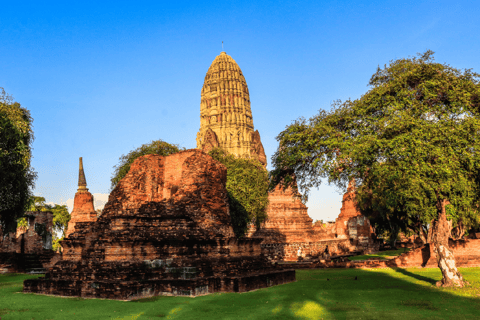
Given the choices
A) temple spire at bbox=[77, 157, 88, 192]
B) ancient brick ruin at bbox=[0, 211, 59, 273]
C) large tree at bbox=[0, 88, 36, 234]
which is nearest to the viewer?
large tree at bbox=[0, 88, 36, 234]

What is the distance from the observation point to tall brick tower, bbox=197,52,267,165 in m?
80.0

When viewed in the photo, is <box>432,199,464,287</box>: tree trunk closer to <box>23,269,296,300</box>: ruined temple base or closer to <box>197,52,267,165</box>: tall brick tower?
<box>23,269,296,300</box>: ruined temple base

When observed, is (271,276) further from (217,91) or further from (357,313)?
(217,91)

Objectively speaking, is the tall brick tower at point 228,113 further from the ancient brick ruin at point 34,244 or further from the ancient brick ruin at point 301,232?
the ancient brick ruin at point 34,244

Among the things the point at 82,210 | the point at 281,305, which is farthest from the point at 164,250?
the point at 82,210

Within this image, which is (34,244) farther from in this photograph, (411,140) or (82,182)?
(411,140)

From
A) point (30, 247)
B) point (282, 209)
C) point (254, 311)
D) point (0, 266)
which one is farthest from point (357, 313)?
point (282, 209)

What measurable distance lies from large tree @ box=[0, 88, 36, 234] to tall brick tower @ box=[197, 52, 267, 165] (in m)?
56.1

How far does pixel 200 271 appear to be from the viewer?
12.3 metres

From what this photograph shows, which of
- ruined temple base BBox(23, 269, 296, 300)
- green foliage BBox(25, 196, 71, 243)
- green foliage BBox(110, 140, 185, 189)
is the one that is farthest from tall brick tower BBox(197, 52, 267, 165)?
ruined temple base BBox(23, 269, 296, 300)

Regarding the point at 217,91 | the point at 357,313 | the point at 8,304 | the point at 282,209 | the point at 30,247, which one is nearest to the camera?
the point at 357,313

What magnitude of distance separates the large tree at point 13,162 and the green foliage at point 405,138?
12234 millimetres

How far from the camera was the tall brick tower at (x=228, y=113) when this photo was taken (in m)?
80.0

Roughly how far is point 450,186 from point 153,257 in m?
9.51
